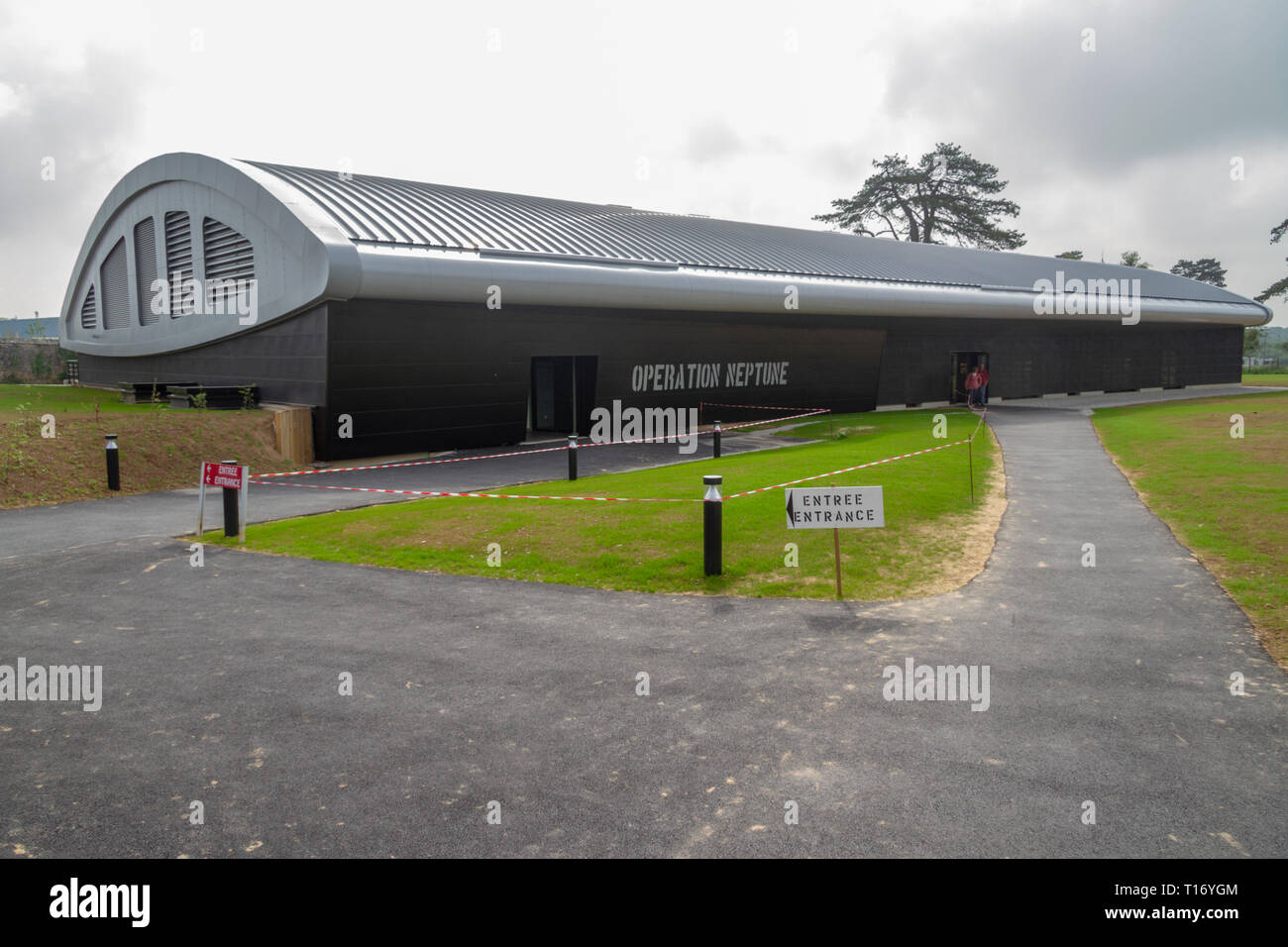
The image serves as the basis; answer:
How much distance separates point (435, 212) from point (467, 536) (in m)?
15.0

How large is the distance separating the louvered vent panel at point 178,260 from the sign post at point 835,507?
2341 cm

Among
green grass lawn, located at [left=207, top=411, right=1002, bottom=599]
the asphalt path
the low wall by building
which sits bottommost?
the asphalt path

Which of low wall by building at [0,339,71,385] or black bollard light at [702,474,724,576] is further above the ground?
low wall by building at [0,339,71,385]

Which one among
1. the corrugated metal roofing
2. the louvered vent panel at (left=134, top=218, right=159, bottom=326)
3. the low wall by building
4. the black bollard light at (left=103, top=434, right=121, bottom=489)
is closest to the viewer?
the black bollard light at (left=103, top=434, right=121, bottom=489)

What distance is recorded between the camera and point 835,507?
8.18 metres

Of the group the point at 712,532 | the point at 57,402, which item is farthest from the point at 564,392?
the point at 712,532

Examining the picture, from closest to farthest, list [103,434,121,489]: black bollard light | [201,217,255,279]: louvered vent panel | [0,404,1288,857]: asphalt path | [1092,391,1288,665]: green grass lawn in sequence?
1. [0,404,1288,857]: asphalt path
2. [1092,391,1288,665]: green grass lawn
3. [103,434,121,489]: black bollard light
4. [201,217,255,279]: louvered vent panel

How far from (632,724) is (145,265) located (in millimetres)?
30663

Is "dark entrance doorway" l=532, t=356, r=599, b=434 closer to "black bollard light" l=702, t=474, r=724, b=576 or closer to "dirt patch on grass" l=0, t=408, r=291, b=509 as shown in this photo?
"dirt patch on grass" l=0, t=408, r=291, b=509

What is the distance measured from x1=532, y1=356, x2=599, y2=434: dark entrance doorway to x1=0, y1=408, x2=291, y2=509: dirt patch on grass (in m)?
8.68

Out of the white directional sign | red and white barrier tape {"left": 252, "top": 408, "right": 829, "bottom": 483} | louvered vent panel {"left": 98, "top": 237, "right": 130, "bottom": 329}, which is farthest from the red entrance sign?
louvered vent panel {"left": 98, "top": 237, "right": 130, "bottom": 329}

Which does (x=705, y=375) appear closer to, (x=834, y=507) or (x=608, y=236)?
(x=608, y=236)

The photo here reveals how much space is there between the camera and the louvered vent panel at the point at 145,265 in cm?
2852

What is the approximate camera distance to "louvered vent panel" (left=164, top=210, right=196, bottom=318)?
25641 millimetres
